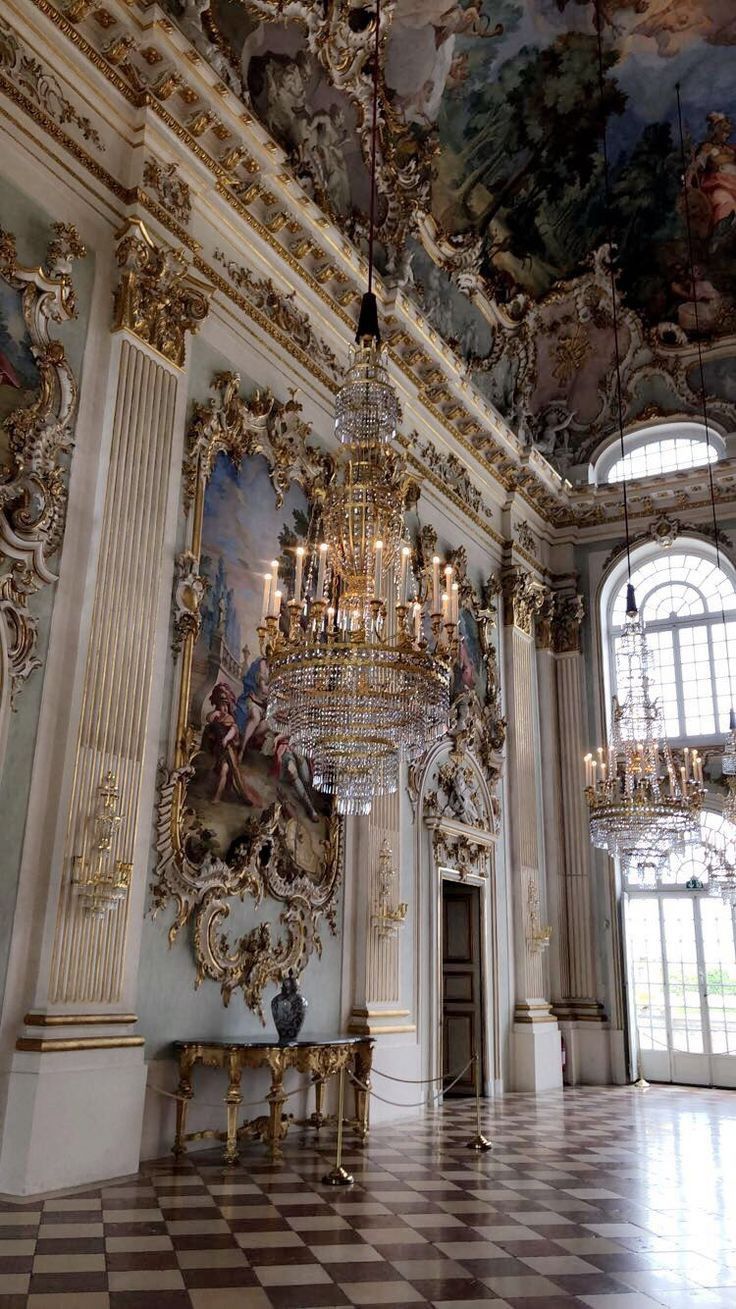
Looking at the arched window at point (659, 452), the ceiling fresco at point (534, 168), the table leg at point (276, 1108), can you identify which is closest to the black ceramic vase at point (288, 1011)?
the table leg at point (276, 1108)

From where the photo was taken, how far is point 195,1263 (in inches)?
Answer: 188

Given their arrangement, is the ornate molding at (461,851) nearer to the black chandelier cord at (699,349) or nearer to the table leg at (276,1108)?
the table leg at (276,1108)

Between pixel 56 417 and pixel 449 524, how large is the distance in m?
7.33

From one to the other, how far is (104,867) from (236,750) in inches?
75.3

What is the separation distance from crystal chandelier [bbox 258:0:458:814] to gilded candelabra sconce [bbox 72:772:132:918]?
1.34 metres

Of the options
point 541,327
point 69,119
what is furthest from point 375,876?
point 541,327

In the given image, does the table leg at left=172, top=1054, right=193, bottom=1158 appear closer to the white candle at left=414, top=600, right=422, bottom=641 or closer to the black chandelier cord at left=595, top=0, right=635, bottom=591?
the white candle at left=414, top=600, right=422, bottom=641

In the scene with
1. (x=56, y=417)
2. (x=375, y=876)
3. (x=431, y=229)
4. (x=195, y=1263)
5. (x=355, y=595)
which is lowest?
(x=195, y=1263)

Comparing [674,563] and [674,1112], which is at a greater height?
[674,563]

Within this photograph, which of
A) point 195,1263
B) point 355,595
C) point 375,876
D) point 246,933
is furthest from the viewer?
point 375,876

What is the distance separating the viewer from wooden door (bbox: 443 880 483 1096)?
12883mm

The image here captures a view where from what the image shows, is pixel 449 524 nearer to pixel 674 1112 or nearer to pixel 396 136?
pixel 396 136

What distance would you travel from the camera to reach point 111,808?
712cm

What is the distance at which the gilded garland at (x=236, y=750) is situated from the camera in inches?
320
